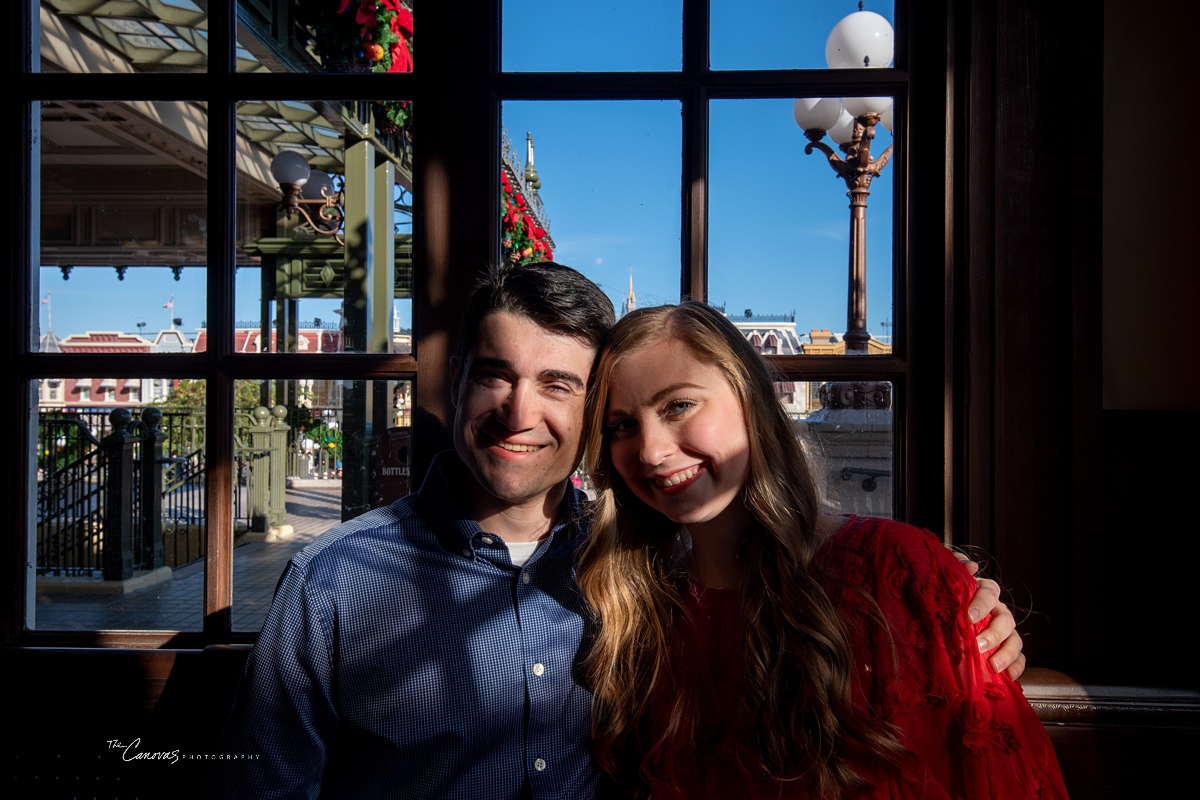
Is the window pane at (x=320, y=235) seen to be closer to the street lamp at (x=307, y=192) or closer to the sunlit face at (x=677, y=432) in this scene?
the street lamp at (x=307, y=192)

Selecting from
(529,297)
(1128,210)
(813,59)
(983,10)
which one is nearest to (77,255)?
(529,297)

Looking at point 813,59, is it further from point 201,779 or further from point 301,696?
point 201,779

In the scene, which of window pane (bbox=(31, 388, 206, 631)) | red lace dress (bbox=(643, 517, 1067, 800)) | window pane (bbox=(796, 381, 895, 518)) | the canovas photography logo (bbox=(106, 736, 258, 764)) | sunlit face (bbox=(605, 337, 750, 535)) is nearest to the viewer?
red lace dress (bbox=(643, 517, 1067, 800))

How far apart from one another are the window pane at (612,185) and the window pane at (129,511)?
3.15 feet

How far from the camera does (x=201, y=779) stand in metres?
1.39

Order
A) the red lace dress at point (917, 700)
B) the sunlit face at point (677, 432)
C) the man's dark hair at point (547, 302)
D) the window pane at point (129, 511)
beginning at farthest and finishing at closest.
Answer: the window pane at point (129, 511) < the man's dark hair at point (547, 302) < the sunlit face at point (677, 432) < the red lace dress at point (917, 700)

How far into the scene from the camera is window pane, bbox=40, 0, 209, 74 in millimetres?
1620

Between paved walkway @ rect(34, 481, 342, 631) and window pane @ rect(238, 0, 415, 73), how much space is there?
1.09 meters

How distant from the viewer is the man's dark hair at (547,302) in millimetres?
1249

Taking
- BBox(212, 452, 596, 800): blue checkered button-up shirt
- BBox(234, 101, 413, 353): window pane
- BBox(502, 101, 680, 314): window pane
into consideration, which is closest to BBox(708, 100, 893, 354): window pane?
BBox(502, 101, 680, 314): window pane

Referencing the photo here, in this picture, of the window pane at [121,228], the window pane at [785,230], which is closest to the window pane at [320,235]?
the window pane at [121,228]

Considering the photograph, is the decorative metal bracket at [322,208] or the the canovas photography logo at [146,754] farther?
the decorative metal bracket at [322,208]

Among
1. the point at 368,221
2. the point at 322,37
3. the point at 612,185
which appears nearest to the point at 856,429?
the point at 612,185

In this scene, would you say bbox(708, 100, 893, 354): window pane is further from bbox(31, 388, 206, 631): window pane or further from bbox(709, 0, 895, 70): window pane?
bbox(31, 388, 206, 631): window pane
